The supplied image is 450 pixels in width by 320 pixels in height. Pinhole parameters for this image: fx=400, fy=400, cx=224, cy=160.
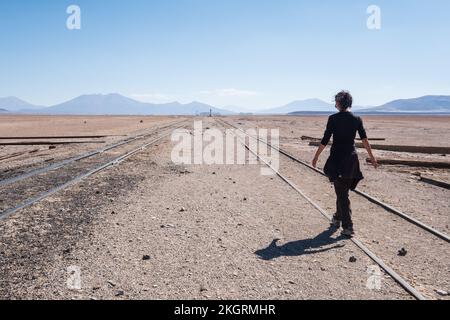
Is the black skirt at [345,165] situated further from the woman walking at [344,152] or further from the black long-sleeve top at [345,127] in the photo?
the black long-sleeve top at [345,127]

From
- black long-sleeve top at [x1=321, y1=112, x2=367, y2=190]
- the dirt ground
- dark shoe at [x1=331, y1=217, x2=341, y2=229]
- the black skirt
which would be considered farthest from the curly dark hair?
the dirt ground

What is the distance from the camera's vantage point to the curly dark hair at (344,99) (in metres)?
6.24

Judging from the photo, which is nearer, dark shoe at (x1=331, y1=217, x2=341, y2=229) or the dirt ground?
the dirt ground

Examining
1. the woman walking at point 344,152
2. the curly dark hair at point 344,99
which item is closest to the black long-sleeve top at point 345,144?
the woman walking at point 344,152

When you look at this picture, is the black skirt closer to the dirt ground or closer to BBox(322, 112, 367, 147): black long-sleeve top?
BBox(322, 112, 367, 147): black long-sleeve top

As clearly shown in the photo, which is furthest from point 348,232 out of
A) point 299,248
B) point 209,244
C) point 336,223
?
point 209,244

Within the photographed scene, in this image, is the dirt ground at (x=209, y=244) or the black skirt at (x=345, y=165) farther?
the black skirt at (x=345, y=165)

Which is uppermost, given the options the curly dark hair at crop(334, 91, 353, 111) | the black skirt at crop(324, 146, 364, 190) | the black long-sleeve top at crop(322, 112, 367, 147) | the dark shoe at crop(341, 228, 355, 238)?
the curly dark hair at crop(334, 91, 353, 111)

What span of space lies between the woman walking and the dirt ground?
0.49 metres

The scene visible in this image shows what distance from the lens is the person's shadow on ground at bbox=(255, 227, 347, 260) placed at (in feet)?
18.0

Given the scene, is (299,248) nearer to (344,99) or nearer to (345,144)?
(345,144)

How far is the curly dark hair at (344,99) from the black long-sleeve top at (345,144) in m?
0.11
